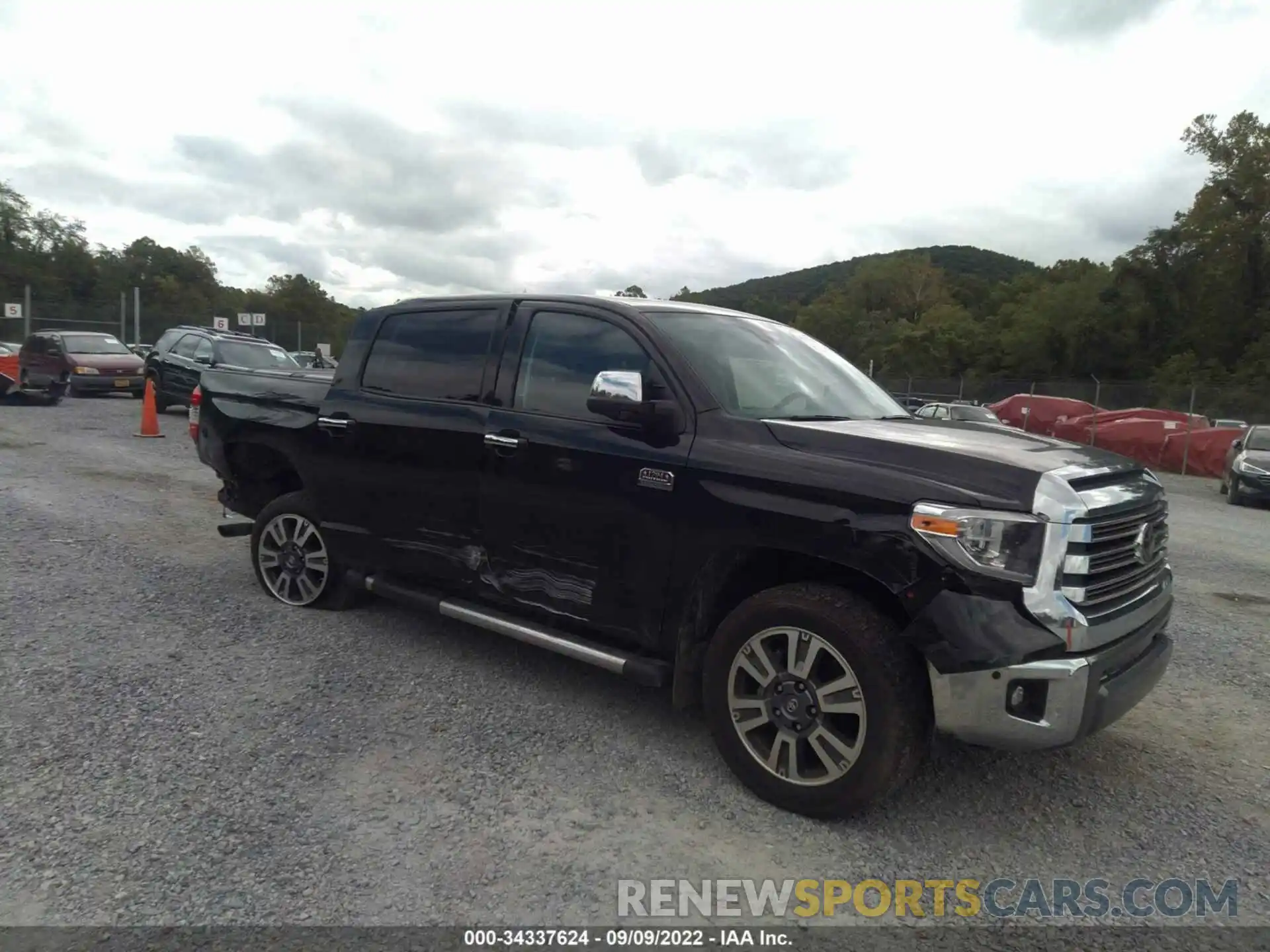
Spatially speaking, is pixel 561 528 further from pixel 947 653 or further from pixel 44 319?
pixel 44 319

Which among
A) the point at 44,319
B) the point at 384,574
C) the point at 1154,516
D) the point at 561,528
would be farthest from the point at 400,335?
the point at 44,319

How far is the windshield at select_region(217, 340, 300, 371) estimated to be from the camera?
664 inches

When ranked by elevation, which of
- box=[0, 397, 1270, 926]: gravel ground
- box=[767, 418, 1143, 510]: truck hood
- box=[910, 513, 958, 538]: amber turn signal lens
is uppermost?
box=[767, 418, 1143, 510]: truck hood

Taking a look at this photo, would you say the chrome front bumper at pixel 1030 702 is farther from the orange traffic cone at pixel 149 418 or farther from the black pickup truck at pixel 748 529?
the orange traffic cone at pixel 149 418

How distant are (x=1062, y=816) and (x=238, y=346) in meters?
Answer: 17.1

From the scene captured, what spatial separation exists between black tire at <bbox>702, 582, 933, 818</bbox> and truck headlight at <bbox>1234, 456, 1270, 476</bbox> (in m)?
15.1

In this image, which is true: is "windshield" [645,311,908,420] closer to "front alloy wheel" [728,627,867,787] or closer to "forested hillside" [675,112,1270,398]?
"front alloy wheel" [728,627,867,787]

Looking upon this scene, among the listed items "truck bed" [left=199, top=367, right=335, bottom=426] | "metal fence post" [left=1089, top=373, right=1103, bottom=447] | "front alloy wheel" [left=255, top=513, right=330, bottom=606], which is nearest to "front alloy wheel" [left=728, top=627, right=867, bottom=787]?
"front alloy wheel" [left=255, top=513, right=330, bottom=606]

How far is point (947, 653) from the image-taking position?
3059 millimetres

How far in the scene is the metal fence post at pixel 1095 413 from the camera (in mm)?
24484

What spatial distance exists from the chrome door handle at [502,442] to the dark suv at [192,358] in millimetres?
13492

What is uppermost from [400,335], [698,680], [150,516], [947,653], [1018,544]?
[400,335]

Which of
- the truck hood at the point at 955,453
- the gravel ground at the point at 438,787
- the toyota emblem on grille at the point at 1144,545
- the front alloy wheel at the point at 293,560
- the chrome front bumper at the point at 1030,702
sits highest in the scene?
the truck hood at the point at 955,453

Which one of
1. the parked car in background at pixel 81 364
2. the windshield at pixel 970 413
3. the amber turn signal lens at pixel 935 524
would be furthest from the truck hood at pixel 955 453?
the parked car in background at pixel 81 364
